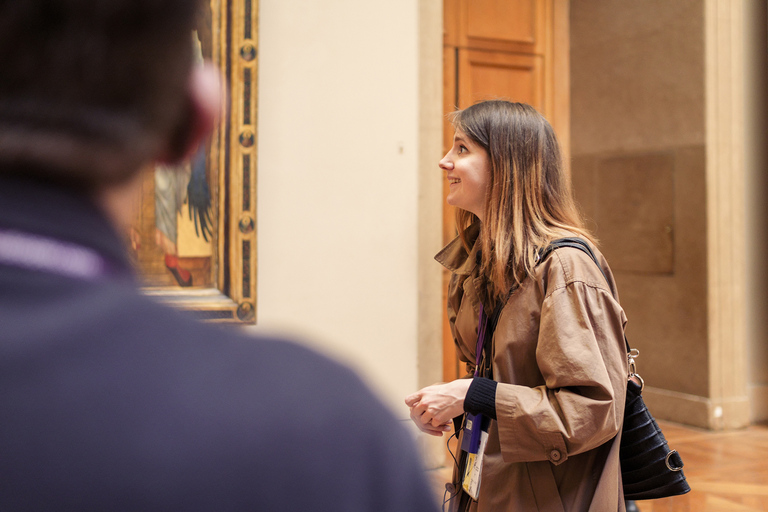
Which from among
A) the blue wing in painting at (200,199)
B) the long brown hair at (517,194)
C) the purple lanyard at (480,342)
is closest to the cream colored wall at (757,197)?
the blue wing in painting at (200,199)

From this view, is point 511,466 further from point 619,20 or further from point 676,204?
point 619,20

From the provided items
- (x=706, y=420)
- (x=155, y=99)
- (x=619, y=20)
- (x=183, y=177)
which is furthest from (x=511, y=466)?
(x=619, y=20)

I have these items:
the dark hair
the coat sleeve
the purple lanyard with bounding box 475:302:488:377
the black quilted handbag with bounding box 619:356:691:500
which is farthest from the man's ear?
the black quilted handbag with bounding box 619:356:691:500

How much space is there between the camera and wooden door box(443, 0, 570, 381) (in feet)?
21.0

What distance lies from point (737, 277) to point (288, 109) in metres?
4.35

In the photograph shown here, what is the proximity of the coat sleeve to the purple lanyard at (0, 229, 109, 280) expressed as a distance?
1525 mm

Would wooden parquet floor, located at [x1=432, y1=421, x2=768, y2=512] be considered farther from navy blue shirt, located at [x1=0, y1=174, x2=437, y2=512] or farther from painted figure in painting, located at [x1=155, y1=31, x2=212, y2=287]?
navy blue shirt, located at [x1=0, y1=174, x2=437, y2=512]

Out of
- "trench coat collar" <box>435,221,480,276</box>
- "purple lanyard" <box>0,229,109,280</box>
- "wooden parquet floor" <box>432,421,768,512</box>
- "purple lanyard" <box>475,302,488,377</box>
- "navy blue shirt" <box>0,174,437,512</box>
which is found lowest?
"wooden parquet floor" <box>432,421,768,512</box>

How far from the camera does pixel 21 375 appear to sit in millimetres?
415

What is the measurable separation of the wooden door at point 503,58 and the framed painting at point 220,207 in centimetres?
200

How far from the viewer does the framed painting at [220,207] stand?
14.8 feet

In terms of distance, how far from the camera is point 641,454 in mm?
1996

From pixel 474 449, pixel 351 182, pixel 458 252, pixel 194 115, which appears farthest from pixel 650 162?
pixel 194 115

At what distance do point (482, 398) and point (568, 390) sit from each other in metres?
0.21
